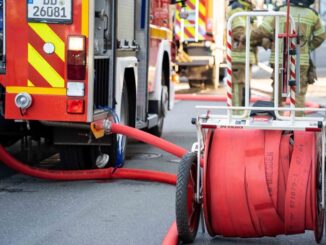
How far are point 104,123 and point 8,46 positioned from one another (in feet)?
3.49

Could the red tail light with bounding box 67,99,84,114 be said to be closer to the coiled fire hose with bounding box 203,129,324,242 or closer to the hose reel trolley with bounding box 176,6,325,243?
the hose reel trolley with bounding box 176,6,325,243

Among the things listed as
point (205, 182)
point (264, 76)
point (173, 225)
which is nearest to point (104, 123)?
point (173, 225)

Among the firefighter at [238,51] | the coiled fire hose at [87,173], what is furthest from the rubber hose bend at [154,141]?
the firefighter at [238,51]

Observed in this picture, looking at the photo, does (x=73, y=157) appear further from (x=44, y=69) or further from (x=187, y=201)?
(x=187, y=201)

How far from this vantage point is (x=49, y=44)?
6.80 metres

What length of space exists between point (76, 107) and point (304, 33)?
3.75m

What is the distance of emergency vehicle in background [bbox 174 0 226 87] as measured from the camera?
59.7 ft

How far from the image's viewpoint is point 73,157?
7.75m

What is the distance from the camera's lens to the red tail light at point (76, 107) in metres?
6.75

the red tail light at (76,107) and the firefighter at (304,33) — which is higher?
the firefighter at (304,33)

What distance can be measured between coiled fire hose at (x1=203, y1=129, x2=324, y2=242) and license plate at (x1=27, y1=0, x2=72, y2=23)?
7.03 ft

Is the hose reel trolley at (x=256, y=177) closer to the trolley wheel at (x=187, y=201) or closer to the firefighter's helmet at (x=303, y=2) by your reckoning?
the trolley wheel at (x=187, y=201)

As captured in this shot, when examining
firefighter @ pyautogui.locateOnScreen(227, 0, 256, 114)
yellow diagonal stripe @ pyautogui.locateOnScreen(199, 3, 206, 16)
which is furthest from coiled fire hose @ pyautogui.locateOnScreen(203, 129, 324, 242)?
yellow diagonal stripe @ pyautogui.locateOnScreen(199, 3, 206, 16)

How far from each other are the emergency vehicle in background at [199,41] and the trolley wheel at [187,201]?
41.6 feet
